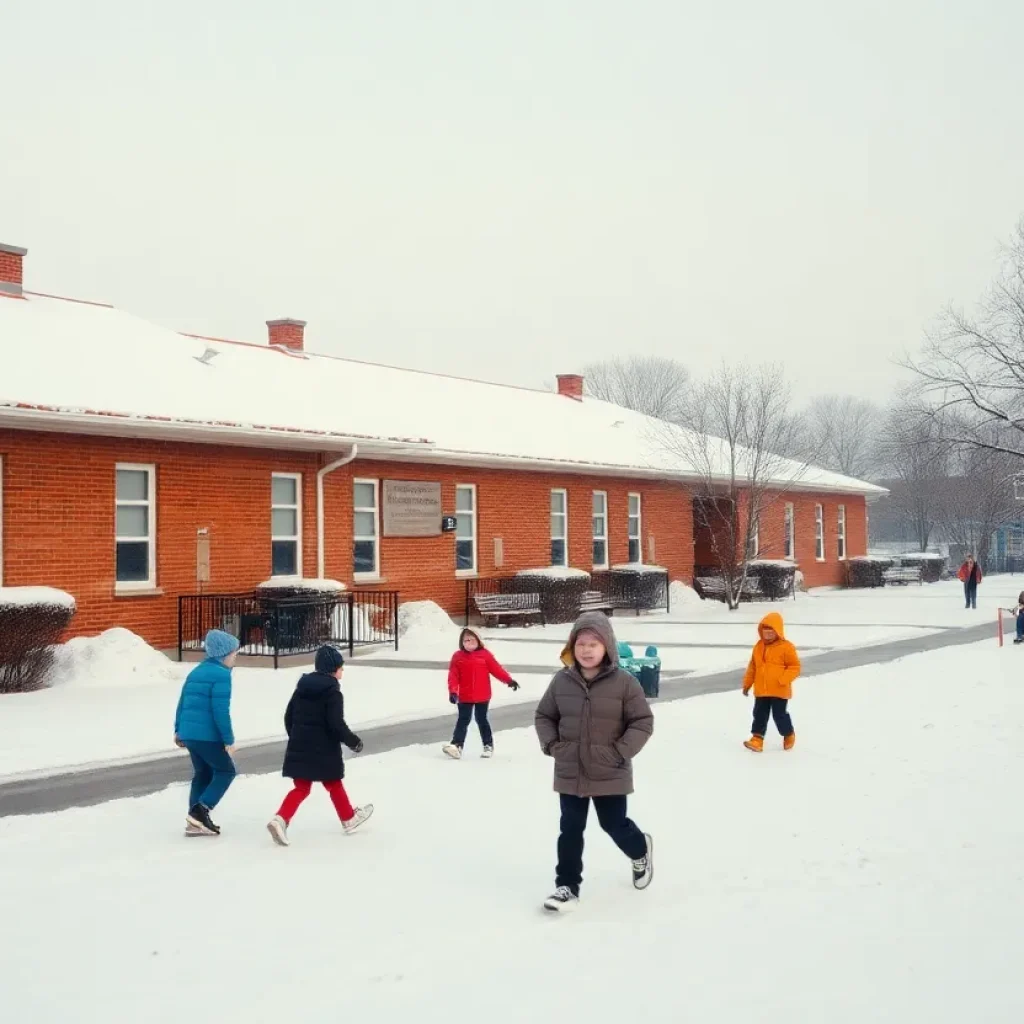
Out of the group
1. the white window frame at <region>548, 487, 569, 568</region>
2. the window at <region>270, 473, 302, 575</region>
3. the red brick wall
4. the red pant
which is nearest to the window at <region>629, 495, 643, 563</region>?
the white window frame at <region>548, 487, 569, 568</region>

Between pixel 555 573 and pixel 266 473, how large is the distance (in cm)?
786

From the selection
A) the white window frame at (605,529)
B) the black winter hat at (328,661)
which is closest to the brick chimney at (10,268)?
the white window frame at (605,529)

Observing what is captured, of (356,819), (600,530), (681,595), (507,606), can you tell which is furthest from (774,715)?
(681,595)

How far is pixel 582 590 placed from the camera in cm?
2800

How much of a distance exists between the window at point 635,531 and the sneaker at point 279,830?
24.6 metres

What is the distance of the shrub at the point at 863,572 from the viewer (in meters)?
44.1

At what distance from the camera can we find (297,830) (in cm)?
830

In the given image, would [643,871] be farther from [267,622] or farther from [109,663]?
[267,622]

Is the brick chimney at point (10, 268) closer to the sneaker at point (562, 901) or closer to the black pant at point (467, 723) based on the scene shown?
the black pant at point (467, 723)

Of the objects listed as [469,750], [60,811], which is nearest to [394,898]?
[60,811]

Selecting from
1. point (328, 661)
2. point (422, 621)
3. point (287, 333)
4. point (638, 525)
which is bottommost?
point (422, 621)

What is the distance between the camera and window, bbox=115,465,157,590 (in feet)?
63.5

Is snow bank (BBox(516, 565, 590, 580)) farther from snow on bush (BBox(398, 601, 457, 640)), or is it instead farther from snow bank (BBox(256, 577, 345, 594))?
snow bank (BBox(256, 577, 345, 594))

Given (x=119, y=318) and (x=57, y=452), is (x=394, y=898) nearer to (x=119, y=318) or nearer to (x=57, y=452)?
(x=57, y=452)
